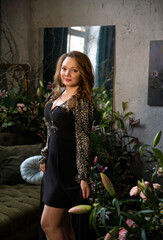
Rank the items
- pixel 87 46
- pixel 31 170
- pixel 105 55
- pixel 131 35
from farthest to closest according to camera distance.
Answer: pixel 87 46, pixel 105 55, pixel 131 35, pixel 31 170

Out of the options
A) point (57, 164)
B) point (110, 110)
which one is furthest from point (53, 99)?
point (110, 110)

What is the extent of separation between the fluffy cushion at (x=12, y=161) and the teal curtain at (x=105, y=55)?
1.07 m

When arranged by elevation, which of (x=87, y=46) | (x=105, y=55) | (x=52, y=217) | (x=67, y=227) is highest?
(x=87, y=46)

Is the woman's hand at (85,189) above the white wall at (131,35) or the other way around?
the other way around

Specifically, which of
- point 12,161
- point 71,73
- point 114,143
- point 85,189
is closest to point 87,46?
point 114,143

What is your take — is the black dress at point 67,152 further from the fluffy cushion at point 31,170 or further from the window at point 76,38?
the window at point 76,38

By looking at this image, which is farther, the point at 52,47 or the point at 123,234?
the point at 52,47

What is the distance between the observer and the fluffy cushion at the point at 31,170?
293 centimetres

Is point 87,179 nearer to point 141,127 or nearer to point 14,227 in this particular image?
point 14,227

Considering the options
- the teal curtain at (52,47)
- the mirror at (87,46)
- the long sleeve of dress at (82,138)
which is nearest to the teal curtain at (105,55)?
the mirror at (87,46)

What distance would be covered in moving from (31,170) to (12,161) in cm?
22

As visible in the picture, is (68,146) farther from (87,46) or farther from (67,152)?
(87,46)

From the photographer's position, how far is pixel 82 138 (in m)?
1.85

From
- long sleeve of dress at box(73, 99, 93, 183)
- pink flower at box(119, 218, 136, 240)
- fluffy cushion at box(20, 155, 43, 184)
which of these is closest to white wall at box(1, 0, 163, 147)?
fluffy cushion at box(20, 155, 43, 184)
